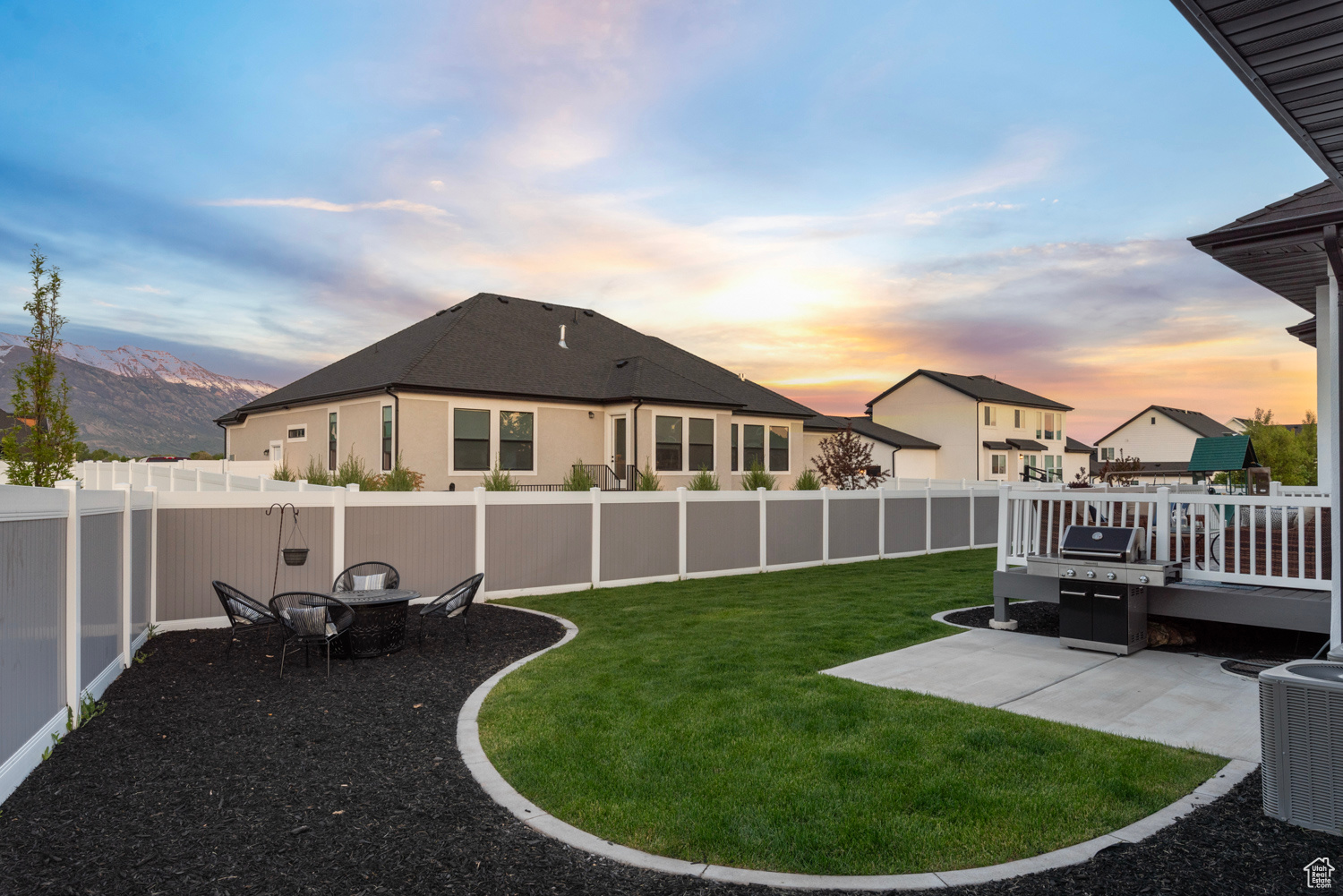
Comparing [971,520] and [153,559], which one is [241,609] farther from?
[971,520]

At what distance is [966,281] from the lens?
22.0m

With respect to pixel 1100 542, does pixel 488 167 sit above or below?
above

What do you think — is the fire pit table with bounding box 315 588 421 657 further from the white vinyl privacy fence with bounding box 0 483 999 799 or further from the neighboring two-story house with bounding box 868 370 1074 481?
the neighboring two-story house with bounding box 868 370 1074 481

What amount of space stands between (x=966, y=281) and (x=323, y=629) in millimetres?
20254

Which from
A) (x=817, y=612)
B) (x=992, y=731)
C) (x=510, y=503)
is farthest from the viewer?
(x=510, y=503)

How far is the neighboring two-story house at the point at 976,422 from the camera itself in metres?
43.7

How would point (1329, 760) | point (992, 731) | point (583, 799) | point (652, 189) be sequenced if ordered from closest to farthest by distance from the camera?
point (1329, 760), point (583, 799), point (992, 731), point (652, 189)

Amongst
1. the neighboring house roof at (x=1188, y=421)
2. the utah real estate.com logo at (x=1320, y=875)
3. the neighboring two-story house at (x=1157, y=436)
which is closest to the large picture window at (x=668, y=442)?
the utah real estate.com logo at (x=1320, y=875)

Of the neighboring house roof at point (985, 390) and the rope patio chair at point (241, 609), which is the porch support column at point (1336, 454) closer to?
the rope patio chair at point (241, 609)

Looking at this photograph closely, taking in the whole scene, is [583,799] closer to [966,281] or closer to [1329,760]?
[1329,760]

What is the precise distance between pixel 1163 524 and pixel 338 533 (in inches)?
412

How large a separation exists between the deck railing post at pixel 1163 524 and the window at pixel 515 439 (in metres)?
16.4

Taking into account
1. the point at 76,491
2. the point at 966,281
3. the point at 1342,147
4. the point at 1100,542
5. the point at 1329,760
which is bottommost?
the point at 1329,760

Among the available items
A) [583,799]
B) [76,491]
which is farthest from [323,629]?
[583,799]
